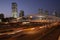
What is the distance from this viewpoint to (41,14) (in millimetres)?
196375

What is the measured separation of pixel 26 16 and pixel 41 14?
47348mm

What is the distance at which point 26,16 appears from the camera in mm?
151375

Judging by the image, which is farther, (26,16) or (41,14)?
(41,14)
